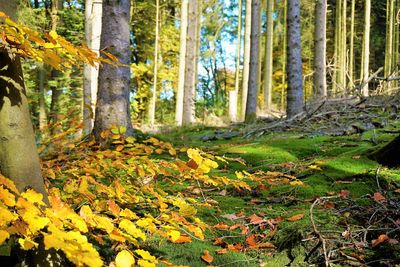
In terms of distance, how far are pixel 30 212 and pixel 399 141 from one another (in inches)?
105

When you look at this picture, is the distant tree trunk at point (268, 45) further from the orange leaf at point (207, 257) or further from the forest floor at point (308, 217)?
the orange leaf at point (207, 257)

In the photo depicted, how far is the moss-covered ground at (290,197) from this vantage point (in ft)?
6.32

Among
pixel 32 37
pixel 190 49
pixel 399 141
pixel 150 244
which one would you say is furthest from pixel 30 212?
pixel 190 49

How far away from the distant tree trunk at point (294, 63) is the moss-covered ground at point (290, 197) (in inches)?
104

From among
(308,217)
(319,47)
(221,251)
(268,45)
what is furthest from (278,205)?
(268,45)

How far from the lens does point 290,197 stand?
2705 millimetres

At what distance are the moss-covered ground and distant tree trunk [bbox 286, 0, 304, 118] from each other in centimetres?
264

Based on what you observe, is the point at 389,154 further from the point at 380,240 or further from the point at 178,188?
the point at 178,188

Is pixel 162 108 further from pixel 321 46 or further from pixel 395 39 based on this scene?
pixel 395 39

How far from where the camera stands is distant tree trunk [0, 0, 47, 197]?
155 cm

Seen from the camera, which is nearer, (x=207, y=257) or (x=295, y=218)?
(x=207, y=257)

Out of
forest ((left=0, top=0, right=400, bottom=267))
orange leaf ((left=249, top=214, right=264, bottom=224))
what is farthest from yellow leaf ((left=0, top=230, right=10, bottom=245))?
orange leaf ((left=249, top=214, right=264, bottom=224))

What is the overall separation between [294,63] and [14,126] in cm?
619

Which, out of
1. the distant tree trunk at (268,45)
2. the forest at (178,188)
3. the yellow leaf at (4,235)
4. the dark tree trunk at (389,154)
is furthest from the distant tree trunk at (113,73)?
the distant tree trunk at (268,45)
